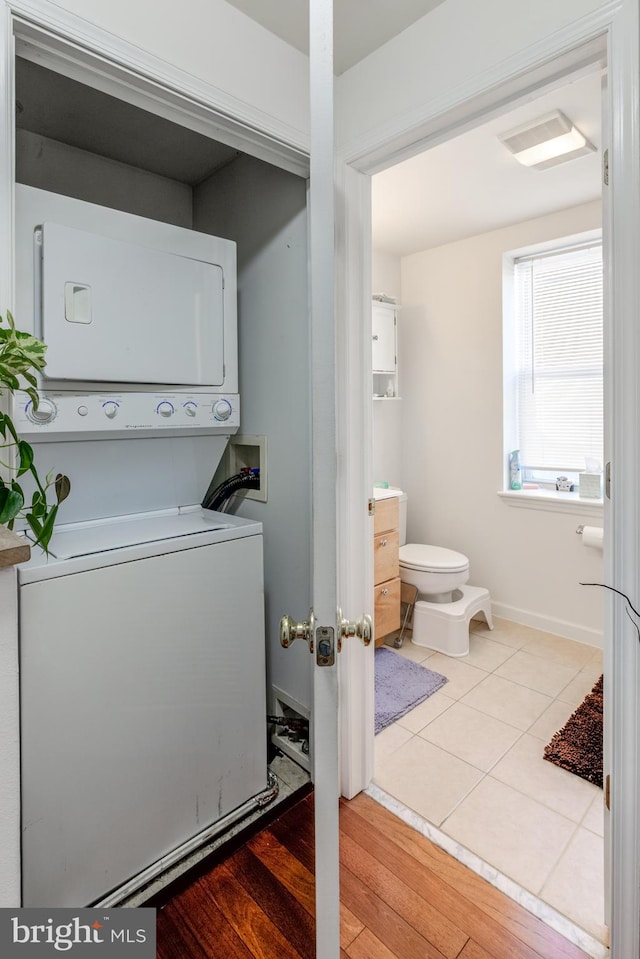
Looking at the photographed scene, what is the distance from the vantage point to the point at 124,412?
1.58m

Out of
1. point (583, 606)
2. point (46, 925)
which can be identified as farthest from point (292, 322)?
point (583, 606)

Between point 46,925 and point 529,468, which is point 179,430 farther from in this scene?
point 529,468

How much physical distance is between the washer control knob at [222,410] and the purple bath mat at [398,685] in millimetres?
1489

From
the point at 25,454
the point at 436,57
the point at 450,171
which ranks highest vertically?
the point at 450,171

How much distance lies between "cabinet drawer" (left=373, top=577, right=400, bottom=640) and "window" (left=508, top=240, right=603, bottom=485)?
127 centimetres

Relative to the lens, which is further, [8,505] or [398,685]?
[398,685]

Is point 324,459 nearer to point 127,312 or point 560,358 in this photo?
point 127,312

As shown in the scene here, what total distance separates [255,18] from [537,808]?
2.65 metres

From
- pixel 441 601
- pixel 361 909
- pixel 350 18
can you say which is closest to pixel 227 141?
pixel 350 18

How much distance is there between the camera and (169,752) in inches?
59.1

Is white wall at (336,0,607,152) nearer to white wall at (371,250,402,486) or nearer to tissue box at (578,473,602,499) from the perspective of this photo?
white wall at (371,250,402,486)

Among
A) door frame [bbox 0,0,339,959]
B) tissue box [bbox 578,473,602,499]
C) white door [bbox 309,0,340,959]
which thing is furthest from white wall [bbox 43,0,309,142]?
tissue box [bbox 578,473,602,499]

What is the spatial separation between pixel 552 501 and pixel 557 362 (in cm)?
88

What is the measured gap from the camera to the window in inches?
121
